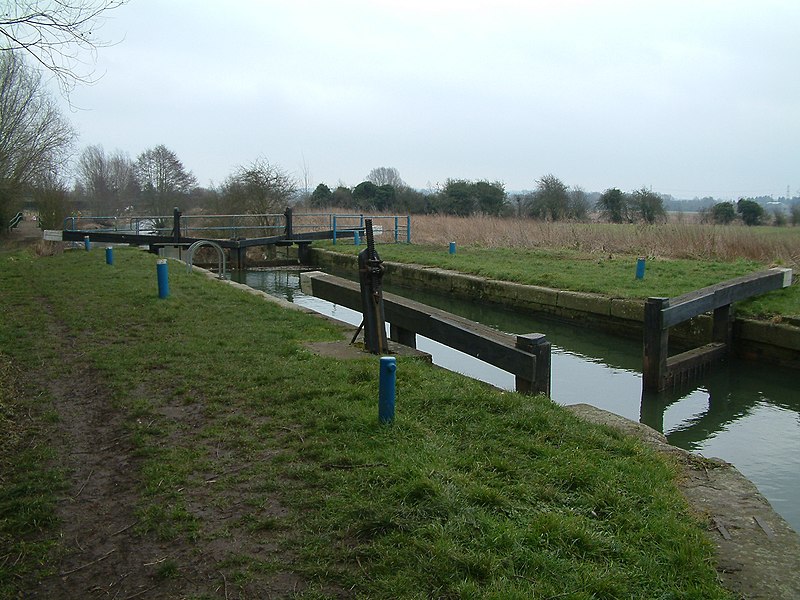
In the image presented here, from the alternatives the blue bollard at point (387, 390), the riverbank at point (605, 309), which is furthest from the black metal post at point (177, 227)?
the blue bollard at point (387, 390)

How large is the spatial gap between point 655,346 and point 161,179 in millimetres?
28838

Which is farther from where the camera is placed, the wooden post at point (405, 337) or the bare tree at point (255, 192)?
the bare tree at point (255, 192)

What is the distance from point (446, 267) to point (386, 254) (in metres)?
3.72

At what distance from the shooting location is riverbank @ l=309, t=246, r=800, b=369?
8898 mm

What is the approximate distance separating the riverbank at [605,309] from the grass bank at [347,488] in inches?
224

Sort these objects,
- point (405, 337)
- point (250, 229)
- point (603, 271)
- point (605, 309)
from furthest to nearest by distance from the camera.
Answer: point (250, 229), point (603, 271), point (605, 309), point (405, 337)

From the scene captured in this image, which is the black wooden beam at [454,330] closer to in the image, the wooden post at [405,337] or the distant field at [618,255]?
the wooden post at [405,337]

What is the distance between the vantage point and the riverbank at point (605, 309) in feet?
29.2

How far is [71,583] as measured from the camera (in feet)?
8.71

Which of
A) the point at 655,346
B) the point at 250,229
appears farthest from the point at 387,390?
the point at 250,229

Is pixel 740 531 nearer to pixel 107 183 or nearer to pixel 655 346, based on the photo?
pixel 655 346

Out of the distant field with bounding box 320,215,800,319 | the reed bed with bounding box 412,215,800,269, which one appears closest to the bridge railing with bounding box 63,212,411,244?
the distant field with bounding box 320,215,800,319

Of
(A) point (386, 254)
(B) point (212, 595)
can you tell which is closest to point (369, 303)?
(B) point (212, 595)

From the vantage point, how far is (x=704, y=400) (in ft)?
26.1
